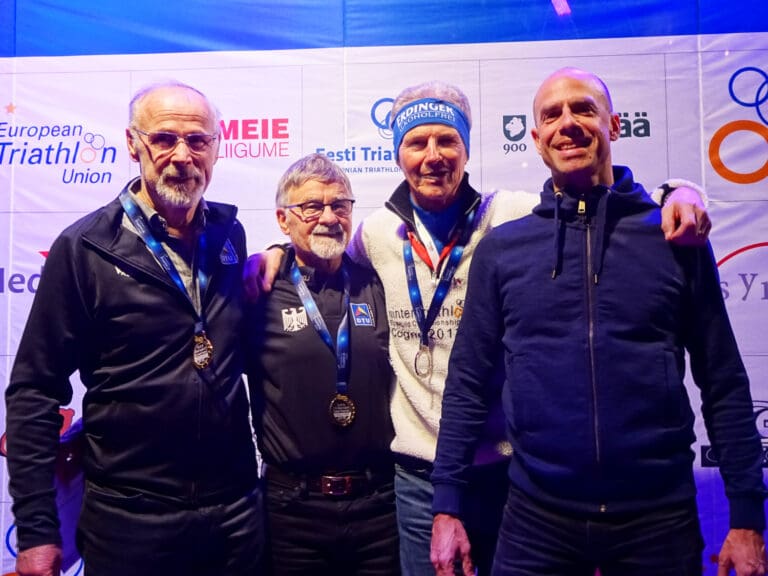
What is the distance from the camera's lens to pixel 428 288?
212 cm

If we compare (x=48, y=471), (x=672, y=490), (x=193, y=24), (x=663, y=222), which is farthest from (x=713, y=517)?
(x=193, y=24)

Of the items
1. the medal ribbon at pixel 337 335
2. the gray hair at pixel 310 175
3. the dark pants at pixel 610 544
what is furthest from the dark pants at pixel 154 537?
the gray hair at pixel 310 175

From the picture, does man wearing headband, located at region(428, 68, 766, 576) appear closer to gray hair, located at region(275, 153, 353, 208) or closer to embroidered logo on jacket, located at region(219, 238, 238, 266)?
gray hair, located at region(275, 153, 353, 208)

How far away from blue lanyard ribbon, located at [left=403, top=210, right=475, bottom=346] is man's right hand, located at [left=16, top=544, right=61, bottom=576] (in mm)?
1274

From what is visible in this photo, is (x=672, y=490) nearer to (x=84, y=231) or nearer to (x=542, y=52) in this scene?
(x=84, y=231)

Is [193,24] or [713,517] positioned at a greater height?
[193,24]

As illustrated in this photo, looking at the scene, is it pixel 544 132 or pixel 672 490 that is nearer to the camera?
pixel 672 490

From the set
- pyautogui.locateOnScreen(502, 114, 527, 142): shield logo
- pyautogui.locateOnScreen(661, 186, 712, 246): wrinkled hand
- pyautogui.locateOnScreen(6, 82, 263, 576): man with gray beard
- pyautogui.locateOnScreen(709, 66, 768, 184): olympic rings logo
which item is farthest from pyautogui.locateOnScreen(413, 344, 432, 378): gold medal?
pyautogui.locateOnScreen(709, 66, 768, 184): olympic rings logo

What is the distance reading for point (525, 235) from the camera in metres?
1.76

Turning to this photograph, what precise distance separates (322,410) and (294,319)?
330mm

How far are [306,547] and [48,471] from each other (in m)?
0.84

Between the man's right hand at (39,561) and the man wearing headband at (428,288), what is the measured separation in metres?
0.99

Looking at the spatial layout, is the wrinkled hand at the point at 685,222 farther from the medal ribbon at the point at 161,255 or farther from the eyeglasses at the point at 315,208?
the medal ribbon at the point at 161,255

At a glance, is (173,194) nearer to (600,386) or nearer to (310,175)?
(310,175)
